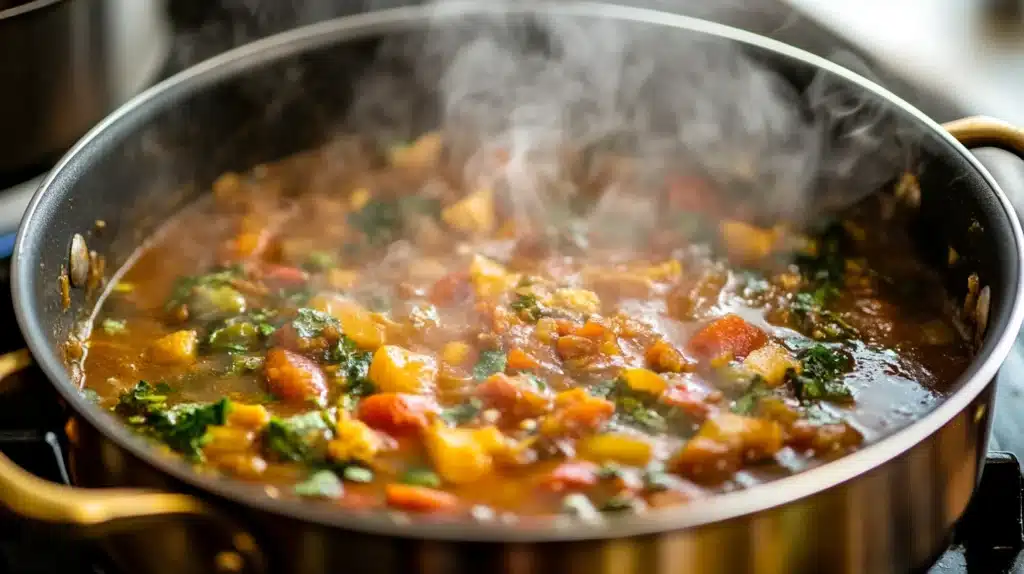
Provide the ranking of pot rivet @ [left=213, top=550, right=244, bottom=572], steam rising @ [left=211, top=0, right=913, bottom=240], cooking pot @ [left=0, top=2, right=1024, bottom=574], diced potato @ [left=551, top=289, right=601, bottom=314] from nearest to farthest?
1. cooking pot @ [left=0, top=2, right=1024, bottom=574]
2. pot rivet @ [left=213, top=550, right=244, bottom=572]
3. diced potato @ [left=551, top=289, right=601, bottom=314]
4. steam rising @ [left=211, top=0, right=913, bottom=240]

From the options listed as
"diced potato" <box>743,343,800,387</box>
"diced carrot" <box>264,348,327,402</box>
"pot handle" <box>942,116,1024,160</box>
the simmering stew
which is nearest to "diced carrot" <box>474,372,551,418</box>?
the simmering stew

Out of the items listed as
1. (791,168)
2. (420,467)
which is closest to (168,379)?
(420,467)

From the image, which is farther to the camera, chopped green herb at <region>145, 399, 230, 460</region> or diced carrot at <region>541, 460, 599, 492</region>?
chopped green herb at <region>145, 399, 230, 460</region>

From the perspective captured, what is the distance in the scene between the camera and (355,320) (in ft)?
8.09

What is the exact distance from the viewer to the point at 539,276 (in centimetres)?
270

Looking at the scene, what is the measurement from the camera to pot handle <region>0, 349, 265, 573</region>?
1.41 meters

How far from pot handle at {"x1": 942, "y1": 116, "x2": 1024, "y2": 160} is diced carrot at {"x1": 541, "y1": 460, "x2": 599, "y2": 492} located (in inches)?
44.6

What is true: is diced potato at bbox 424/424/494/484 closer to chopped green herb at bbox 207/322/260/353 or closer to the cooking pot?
the cooking pot

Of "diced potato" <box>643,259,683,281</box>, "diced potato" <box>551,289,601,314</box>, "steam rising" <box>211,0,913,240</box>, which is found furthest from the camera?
"steam rising" <box>211,0,913,240</box>

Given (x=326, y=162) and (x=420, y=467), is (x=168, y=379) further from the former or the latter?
(x=326, y=162)

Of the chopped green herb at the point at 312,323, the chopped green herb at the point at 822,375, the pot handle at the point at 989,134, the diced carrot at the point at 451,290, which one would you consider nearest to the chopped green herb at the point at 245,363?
the chopped green herb at the point at 312,323

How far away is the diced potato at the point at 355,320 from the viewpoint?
2422mm

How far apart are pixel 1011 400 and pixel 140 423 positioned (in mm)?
1907

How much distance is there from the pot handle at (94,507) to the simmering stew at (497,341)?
139 millimetres
